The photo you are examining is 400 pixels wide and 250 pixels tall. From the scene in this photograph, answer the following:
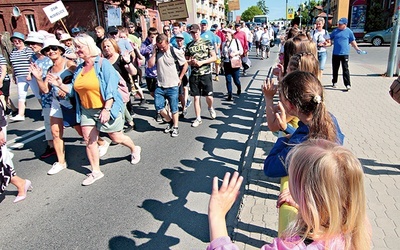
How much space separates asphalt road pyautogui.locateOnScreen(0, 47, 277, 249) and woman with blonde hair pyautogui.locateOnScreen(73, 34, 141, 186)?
486mm

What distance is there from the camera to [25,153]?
532cm

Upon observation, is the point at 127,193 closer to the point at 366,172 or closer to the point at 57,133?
the point at 57,133

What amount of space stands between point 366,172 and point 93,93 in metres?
3.63

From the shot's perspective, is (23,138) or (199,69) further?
(199,69)

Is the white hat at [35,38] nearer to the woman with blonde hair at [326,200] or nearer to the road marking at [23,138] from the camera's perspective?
the road marking at [23,138]

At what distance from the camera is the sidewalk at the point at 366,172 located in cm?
286

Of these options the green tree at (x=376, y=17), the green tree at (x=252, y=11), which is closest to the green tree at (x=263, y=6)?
the green tree at (x=252, y=11)

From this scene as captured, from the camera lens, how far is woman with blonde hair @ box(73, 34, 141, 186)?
383 centimetres

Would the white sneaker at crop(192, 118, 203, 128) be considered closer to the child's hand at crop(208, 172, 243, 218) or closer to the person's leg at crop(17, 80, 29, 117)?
the person's leg at crop(17, 80, 29, 117)

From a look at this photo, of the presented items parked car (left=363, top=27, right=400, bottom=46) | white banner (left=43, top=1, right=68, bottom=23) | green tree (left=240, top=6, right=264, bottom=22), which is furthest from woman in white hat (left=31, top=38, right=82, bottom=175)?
green tree (left=240, top=6, right=264, bottom=22)

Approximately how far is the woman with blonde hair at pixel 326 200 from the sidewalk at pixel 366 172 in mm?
1566

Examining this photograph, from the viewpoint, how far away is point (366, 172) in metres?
3.93

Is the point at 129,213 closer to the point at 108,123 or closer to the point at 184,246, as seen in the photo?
the point at 184,246

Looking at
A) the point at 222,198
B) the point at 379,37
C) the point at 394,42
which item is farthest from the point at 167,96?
the point at 379,37
